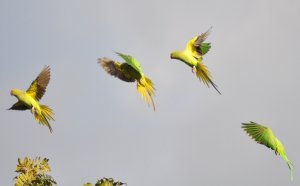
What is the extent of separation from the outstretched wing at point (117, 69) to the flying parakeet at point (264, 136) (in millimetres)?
3018

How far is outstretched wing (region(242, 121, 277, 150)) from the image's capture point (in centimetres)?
1045

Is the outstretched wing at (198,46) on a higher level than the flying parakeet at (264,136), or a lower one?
higher

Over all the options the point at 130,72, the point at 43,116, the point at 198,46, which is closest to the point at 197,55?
the point at 198,46

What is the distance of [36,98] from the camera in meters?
11.9

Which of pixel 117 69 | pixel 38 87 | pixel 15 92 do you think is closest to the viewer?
pixel 15 92

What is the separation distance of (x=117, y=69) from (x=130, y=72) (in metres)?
0.70

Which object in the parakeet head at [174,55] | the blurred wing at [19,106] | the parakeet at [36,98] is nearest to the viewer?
the parakeet head at [174,55]

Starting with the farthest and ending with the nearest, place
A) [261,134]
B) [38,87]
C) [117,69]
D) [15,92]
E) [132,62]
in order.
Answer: [38,87] → [117,69] → [15,92] → [261,134] → [132,62]

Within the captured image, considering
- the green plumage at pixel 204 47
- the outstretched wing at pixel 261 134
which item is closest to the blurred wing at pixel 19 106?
the green plumage at pixel 204 47

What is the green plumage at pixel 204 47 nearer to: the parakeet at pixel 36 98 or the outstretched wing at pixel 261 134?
the outstretched wing at pixel 261 134

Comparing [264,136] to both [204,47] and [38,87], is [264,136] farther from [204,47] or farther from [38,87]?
[38,87]

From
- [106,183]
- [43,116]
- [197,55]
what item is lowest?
[106,183]

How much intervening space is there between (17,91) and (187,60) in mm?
4377

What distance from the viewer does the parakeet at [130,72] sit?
405 inches
